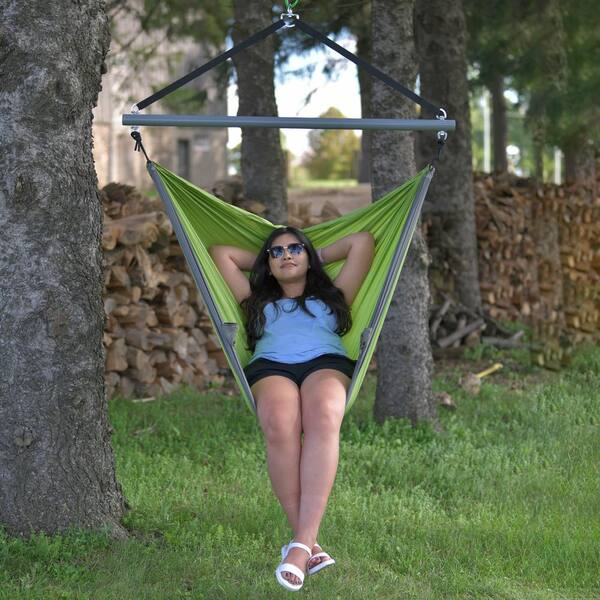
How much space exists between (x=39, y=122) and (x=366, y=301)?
123 centimetres

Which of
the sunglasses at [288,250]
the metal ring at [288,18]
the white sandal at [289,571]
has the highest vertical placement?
the metal ring at [288,18]

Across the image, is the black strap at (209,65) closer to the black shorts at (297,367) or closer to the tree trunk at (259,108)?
the black shorts at (297,367)

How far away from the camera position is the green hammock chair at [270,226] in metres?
3.12

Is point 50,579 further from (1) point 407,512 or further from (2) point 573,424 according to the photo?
(2) point 573,424

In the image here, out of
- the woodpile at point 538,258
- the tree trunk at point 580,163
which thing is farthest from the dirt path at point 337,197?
the tree trunk at point 580,163

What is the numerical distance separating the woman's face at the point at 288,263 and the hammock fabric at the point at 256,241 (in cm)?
15

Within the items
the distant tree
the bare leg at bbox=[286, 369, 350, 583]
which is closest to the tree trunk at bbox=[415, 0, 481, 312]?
the bare leg at bbox=[286, 369, 350, 583]

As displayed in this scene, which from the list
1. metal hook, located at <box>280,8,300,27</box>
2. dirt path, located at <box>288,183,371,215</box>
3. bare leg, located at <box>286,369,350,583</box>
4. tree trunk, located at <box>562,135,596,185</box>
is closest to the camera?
Answer: bare leg, located at <box>286,369,350,583</box>

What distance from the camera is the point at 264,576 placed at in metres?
3.05

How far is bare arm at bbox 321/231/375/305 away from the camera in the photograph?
12.1 feet

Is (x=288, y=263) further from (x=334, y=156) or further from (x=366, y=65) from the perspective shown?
(x=334, y=156)

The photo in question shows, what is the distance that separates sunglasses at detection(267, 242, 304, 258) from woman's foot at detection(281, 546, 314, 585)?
1.13 meters

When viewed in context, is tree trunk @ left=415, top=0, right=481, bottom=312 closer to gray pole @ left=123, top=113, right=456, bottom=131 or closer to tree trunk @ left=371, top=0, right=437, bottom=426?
tree trunk @ left=371, top=0, right=437, bottom=426

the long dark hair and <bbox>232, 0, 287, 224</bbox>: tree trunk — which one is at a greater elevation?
<bbox>232, 0, 287, 224</bbox>: tree trunk
